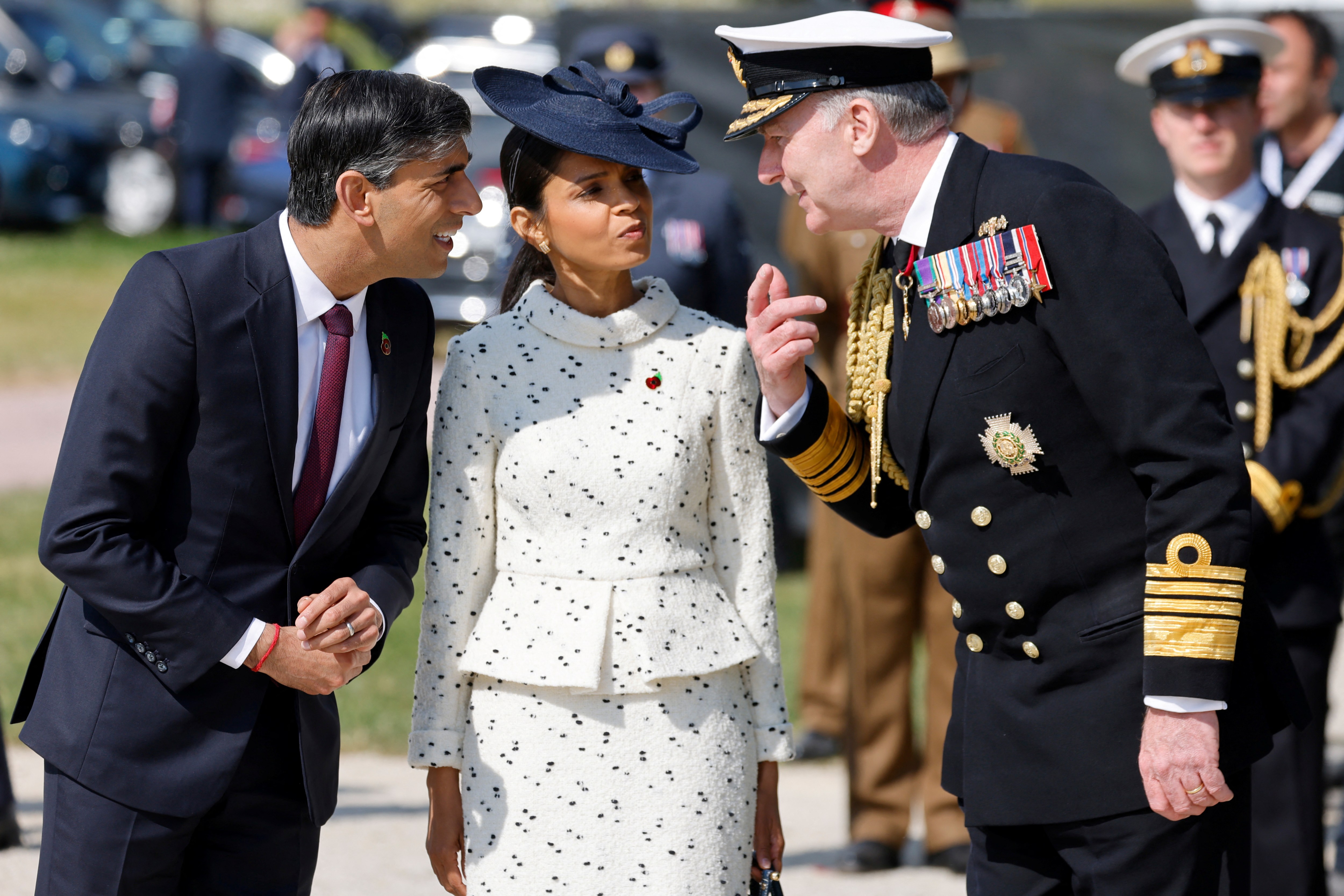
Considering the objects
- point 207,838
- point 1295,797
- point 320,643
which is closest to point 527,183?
point 320,643

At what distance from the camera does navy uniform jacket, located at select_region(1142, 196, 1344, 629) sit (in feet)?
13.1

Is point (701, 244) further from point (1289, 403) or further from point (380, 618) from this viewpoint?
point (380, 618)

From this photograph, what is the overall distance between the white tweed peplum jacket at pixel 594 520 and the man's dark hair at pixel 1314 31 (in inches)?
148

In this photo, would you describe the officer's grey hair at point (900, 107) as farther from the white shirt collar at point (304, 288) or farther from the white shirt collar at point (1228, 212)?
the white shirt collar at point (1228, 212)

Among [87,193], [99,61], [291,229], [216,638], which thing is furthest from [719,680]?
[99,61]

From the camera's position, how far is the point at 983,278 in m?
2.62

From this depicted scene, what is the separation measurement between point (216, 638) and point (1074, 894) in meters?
1.50

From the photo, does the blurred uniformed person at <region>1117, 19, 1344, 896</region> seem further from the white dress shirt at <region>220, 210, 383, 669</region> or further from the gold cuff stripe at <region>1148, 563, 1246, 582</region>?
the white dress shirt at <region>220, 210, 383, 669</region>

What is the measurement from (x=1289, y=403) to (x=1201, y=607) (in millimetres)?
1879

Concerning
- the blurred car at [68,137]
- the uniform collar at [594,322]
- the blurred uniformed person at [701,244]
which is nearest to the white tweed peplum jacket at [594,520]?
the uniform collar at [594,322]

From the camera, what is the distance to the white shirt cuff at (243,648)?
2.68 m

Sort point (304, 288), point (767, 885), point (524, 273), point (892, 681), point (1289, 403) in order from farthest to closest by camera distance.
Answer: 1. point (892, 681)
2. point (1289, 403)
3. point (524, 273)
4. point (767, 885)
5. point (304, 288)

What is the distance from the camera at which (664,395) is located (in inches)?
117

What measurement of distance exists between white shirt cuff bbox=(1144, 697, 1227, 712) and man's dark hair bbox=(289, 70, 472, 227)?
1.50 meters
